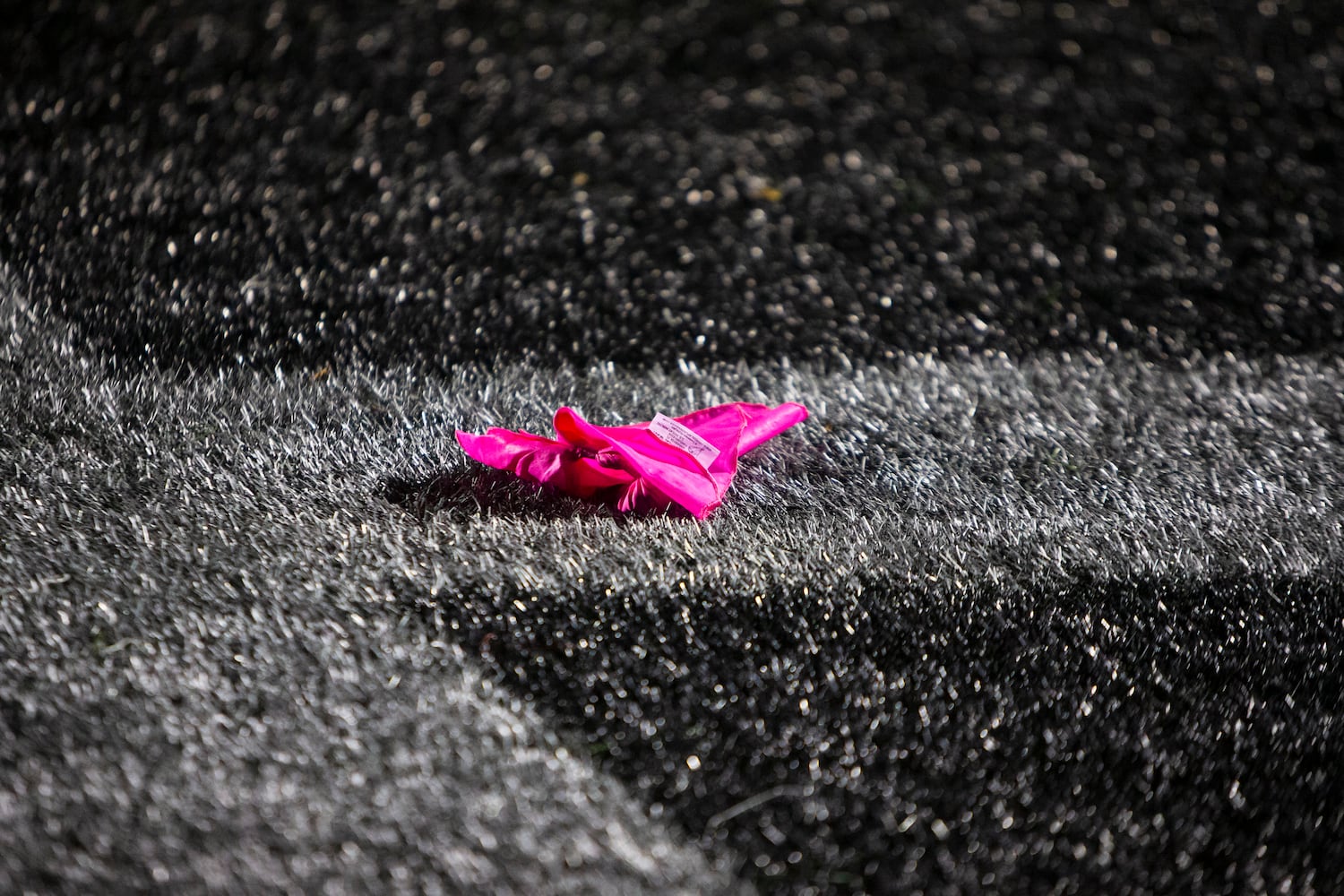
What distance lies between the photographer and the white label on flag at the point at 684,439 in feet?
1.77

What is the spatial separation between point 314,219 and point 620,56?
0.72ft

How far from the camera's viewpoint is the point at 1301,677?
0.42 metres

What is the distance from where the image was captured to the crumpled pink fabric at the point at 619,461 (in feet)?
1.69

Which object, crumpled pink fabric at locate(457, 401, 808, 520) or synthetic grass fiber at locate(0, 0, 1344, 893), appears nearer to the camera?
synthetic grass fiber at locate(0, 0, 1344, 893)

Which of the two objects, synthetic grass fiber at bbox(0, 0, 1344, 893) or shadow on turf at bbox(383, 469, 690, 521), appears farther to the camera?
shadow on turf at bbox(383, 469, 690, 521)

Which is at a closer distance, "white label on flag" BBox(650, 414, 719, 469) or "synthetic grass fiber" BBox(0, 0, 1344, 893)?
"synthetic grass fiber" BBox(0, 0, 1344, 893)

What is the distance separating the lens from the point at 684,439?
0.55 metres

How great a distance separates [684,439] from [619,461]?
0.14 feet

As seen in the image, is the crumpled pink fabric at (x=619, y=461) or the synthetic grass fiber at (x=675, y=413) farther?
the crumpled pink fabric at (x=619, y=461)

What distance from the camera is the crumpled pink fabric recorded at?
0.51 meters

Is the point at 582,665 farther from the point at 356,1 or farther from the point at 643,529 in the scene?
the point at 356,1

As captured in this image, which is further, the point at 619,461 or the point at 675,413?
the point at 675,413

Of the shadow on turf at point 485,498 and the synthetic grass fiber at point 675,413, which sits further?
the shadow on turf at point 485,498

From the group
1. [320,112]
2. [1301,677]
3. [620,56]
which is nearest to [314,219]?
[320,112]
